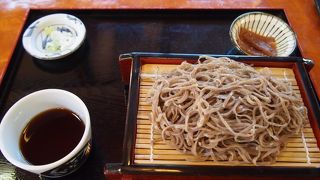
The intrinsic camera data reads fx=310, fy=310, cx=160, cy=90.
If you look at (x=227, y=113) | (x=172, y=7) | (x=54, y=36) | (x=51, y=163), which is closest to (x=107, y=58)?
(x=54, y=36)

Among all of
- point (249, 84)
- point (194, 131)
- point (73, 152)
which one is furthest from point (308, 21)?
point (73, 152)

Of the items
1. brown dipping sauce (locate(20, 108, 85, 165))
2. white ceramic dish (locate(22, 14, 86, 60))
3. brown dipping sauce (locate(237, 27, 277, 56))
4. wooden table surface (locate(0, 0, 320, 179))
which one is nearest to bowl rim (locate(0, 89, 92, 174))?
brown dipping sauce (locate(20, 108, 85, 165))

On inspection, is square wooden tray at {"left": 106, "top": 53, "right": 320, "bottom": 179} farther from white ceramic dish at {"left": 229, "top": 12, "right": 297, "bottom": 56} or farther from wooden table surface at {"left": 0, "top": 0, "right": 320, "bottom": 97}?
wooden table surface at {"left": 0, "top": 0, "right": 320, "bottom": 97}

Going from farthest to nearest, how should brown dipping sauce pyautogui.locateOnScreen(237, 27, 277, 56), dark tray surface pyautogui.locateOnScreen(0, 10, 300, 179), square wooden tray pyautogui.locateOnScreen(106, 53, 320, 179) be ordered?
brown dipping sauce pyautogui.locateOnScreen(237, 27, 277, 56), dark tray surface pyautogui.locateOnScreen(0, 10, 300, 179), square wooden tray pyautogui.locateOnScreen(106, 53, 320, 179)

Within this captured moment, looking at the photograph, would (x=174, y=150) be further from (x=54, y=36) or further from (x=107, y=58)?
(x=54, y=36)

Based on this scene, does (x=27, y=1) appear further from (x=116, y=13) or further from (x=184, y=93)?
(x=184, y=93)

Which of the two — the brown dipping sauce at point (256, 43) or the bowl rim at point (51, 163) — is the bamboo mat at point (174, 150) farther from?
the brown dipping sauce at point (256, 43)
